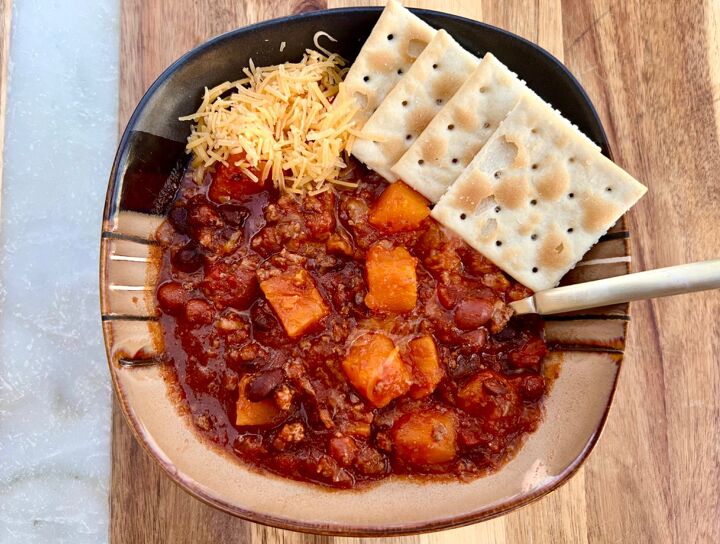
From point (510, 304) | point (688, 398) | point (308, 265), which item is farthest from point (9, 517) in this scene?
point (688, 398)

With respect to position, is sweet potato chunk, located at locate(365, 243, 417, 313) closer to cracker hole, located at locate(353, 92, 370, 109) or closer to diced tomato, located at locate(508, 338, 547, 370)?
diced tomato, located at locate(508, 338, 547, 370)

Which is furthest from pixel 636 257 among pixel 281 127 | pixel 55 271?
pixel 55 271

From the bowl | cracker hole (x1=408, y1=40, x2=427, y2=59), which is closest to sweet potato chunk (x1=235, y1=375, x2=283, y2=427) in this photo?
the bowl

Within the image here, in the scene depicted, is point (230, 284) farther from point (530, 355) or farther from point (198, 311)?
point (530, 355)

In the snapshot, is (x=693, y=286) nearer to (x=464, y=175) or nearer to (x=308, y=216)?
(x=464, y=175)

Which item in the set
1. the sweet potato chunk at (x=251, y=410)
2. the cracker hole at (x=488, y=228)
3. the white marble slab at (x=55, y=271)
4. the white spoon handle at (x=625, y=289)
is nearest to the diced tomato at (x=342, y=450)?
the sweet potato chunk at (x=251, y=410)

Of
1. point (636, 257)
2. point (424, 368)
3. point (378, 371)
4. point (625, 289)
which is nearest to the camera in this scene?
point (625, 289)

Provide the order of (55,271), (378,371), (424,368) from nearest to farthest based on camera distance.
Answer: (378,371)
(424,368)
(55,271)
